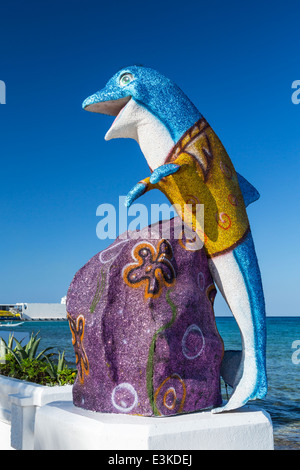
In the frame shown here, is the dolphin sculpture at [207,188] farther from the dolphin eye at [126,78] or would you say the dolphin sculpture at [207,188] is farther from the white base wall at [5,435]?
the white base wall at [5,435]

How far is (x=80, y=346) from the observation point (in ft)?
14.0

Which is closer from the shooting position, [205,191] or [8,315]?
[205,191]

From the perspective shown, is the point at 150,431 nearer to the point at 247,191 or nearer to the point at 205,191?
the point at 205,191

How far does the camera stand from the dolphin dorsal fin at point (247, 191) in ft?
15.5

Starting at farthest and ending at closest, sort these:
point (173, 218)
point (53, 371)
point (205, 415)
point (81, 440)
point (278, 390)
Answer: point (278, 390) < point (53, 371) < point (173, 218) < point (205, 415) < point (81, 440)

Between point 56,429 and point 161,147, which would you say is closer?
point 56,429

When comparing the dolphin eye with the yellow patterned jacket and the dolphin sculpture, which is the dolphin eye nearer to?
the dolphin sculpture

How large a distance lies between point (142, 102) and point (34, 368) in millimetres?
3901

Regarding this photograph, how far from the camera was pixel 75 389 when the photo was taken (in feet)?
14.4

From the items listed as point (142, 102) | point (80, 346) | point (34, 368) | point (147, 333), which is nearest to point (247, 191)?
point (142, 102)

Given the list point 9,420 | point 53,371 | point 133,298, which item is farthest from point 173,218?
point 9,420

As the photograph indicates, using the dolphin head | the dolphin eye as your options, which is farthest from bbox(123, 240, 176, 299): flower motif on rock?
the dolphin eye
